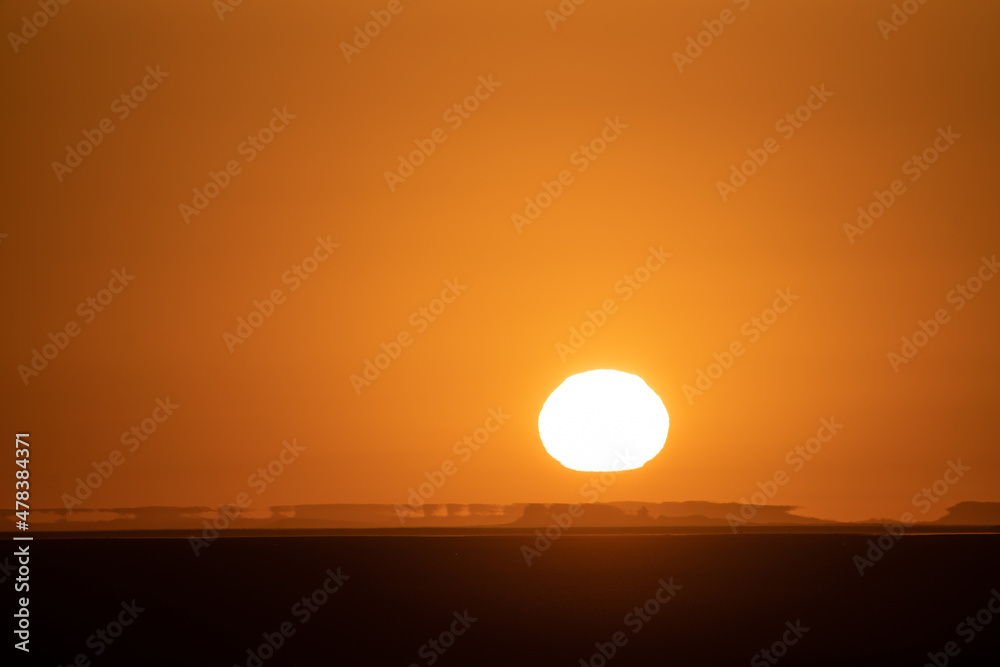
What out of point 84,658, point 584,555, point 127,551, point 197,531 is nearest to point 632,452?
point 584,555

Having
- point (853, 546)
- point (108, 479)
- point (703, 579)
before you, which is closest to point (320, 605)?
point (108, 479)

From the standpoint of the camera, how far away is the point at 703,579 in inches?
77.9

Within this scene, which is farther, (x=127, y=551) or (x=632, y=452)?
(x=632, y=452)

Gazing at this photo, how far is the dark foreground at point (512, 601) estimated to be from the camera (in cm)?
190

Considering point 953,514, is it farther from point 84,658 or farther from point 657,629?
point 84,658

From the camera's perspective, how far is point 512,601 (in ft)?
6.42

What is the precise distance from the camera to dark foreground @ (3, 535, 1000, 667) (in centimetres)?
190

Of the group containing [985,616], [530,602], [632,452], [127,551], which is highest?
[632,452]

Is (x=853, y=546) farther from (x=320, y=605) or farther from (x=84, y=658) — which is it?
(x=84, y=658)

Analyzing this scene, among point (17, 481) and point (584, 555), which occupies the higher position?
point (17, 481)

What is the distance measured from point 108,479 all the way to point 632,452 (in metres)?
1.40

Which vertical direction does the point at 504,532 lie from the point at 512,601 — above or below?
above

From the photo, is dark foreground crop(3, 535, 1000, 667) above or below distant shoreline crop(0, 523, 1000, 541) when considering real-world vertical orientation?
below

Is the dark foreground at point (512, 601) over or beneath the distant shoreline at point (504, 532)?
beneath
